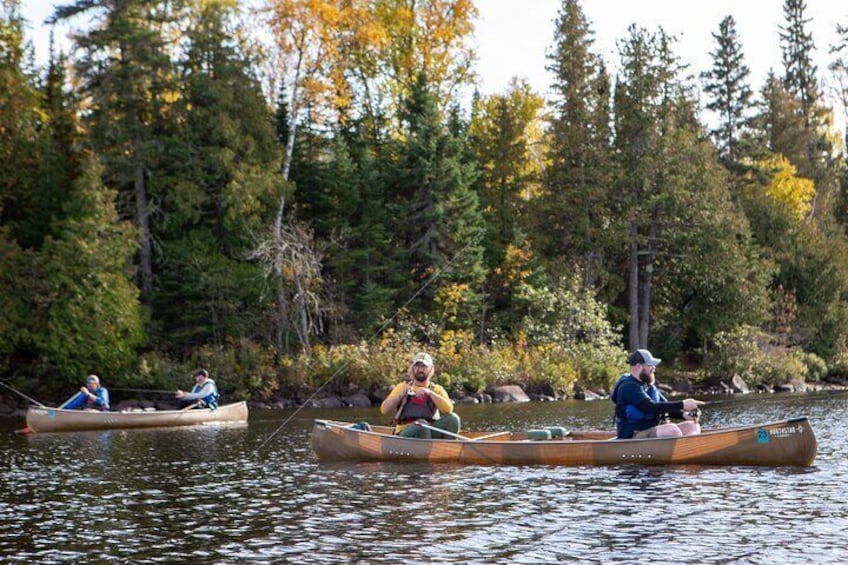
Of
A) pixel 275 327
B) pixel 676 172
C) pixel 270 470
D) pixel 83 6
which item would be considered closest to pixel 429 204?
pixel 275 327

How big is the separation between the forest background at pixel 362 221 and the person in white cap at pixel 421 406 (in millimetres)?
17694

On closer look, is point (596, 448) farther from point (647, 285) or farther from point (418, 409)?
point (647, 285)

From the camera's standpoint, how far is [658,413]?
A: 17.5m

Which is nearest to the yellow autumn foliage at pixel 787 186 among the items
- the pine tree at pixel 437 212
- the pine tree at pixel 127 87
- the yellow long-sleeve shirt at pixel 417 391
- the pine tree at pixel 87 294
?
the pine tree at pixel 437 212

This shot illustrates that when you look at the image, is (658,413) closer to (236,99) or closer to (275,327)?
(275,327)

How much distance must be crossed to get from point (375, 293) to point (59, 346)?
1369cm

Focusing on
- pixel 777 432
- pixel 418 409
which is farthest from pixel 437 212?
pixel 777 432

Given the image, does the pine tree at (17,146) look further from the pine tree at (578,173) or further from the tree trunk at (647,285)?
the tree trunk at (647,285)

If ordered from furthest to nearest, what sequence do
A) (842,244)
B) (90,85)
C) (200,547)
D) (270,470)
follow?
1. (842,244)
2. (90,85)
3. (270,470)
4. (200,547)

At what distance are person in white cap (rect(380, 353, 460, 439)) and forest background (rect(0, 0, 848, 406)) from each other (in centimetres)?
1769

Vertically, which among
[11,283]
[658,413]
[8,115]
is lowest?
[658,413]

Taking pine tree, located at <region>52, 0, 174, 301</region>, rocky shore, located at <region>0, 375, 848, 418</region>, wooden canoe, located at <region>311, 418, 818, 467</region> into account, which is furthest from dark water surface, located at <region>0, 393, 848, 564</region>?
pine tree, located at <region>52, 0, 174, 301</region>

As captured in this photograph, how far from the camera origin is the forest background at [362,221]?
41219 millimetres

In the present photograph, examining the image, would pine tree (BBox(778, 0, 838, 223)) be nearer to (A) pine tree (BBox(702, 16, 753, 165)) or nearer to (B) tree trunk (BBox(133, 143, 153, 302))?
(A) pine tree (BBox(702, 16, 753, 165))
